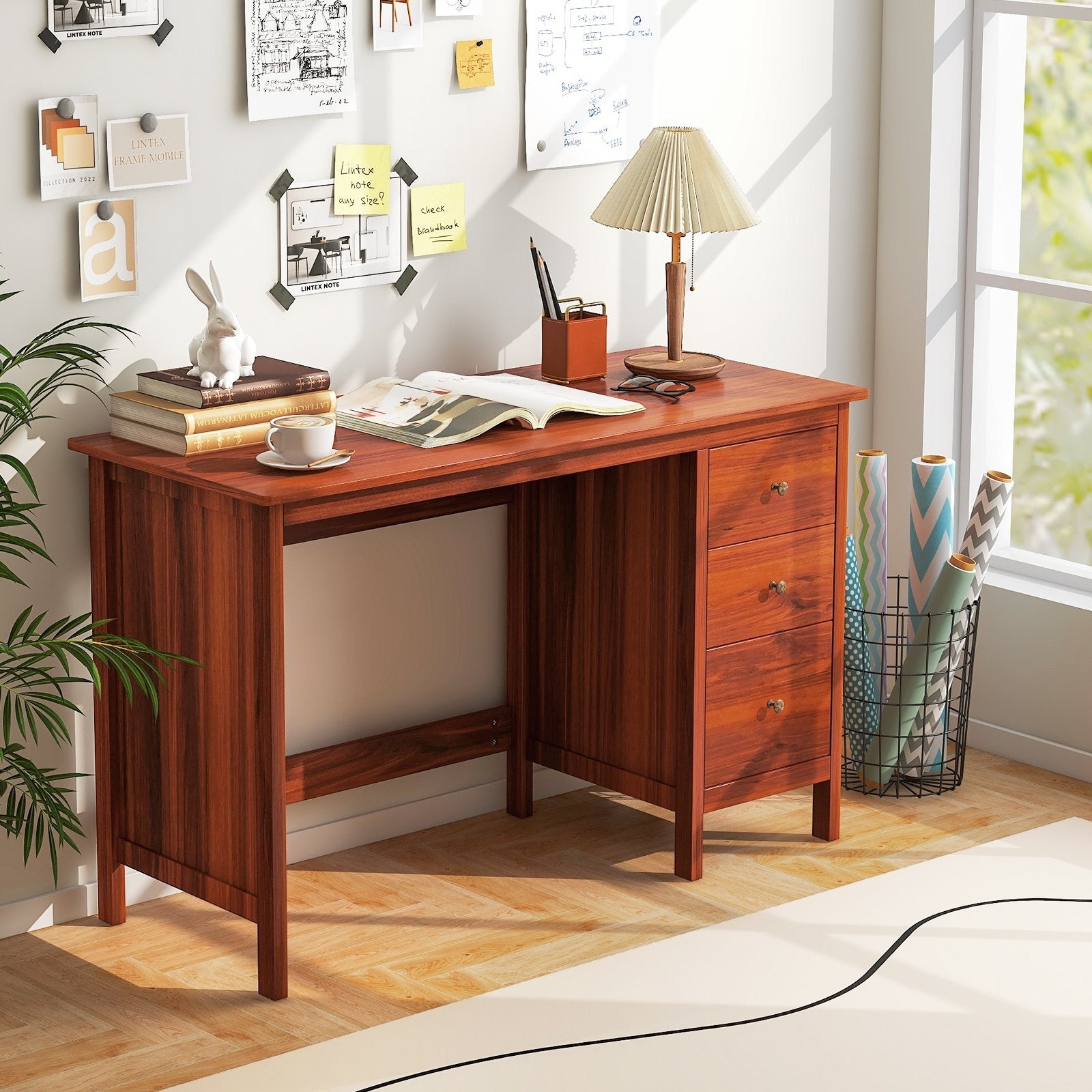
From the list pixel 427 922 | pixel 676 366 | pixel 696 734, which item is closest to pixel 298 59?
pixel 676 366

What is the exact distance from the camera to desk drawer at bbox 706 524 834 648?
3283 millimetres

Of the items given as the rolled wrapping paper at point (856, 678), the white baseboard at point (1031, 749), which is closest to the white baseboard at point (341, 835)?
the rolled wrapping paper at point (856, 678)

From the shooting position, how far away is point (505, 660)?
366 cm

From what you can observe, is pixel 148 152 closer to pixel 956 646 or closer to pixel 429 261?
pixel 429 261

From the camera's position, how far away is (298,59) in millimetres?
3125

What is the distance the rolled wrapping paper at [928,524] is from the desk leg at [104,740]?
1609mm

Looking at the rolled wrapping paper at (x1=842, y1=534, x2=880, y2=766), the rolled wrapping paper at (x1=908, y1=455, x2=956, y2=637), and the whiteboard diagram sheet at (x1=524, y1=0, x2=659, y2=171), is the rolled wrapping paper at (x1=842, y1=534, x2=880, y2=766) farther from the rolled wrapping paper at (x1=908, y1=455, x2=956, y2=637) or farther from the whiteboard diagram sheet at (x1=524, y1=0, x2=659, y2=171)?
the whiteboard diagram sheet at (x1=524, y1=0, x2=659, y2=171)

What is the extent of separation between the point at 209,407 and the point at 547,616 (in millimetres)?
946

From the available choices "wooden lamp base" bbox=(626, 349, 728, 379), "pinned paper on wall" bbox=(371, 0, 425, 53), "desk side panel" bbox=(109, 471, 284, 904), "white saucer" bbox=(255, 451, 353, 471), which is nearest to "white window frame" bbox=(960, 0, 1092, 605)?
"wooden lamp base" bbox=(626, 349, 728, 379)

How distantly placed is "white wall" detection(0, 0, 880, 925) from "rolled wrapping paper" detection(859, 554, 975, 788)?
0.57 metres

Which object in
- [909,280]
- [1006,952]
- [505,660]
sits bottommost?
[1006,952]

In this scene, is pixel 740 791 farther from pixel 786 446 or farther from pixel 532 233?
pixel 532 233

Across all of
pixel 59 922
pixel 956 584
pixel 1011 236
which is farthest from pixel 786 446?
pixel 59 922

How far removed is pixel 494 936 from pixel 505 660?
677 millimetres
